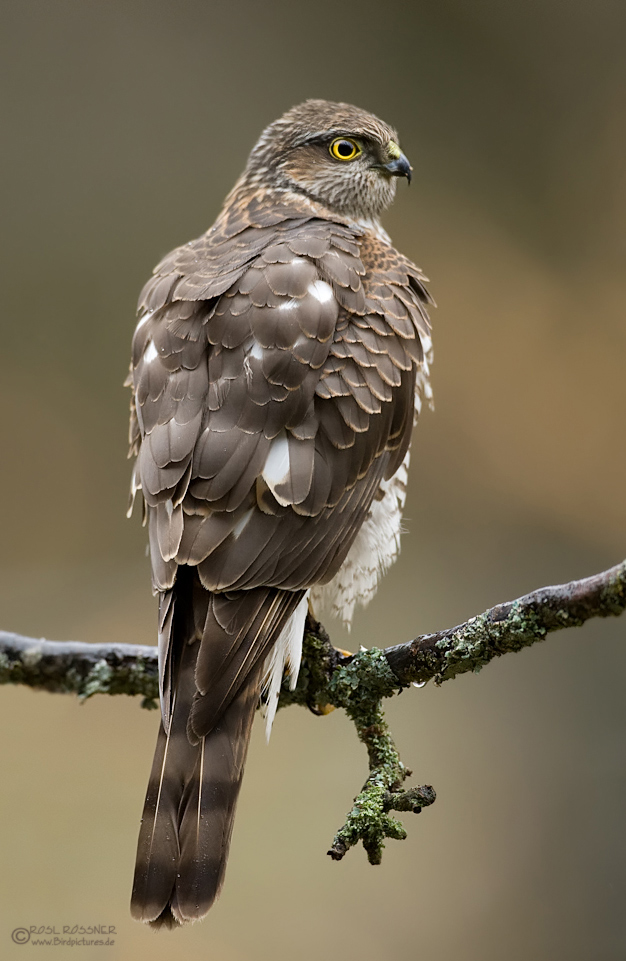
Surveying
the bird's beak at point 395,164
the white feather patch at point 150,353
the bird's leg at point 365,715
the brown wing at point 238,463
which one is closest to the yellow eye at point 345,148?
the bird's beak at point 395,164

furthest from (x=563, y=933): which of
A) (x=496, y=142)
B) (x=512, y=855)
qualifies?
(x=496, y=142)

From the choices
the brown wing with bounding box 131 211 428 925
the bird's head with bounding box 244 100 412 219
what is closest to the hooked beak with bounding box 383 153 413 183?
the bird's head with bounding box 244 100 412 219

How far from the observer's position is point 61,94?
522cm

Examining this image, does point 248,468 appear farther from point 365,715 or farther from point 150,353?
point 365,715

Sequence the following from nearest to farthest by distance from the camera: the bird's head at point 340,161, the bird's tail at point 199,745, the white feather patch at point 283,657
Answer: the bird's tail at point 199,745 < the white feather patch at point 283,657 < the bird's head at point 340,161

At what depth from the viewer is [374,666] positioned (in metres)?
2.23

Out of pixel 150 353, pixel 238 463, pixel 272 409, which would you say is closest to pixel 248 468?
pixel 238 463

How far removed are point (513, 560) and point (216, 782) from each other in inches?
120

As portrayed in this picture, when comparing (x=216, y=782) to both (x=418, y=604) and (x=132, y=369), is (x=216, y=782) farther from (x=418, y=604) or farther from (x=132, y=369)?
(x=418, y=604)

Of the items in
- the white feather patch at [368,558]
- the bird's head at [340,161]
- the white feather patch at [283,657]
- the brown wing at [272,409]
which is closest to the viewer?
the brown wing at [272,409]

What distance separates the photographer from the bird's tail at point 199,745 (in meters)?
1.81

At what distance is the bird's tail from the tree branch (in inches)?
10.2

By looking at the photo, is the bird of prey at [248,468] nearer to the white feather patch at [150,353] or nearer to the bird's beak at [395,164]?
the white feather patch at [150,353]

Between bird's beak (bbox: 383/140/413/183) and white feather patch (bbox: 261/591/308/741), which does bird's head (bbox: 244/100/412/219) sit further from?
white feather patch (bbox: 261/591/308/741)
